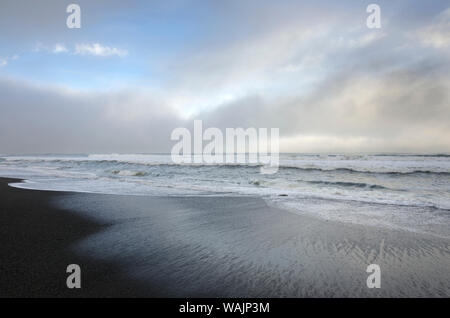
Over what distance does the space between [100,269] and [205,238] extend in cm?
201

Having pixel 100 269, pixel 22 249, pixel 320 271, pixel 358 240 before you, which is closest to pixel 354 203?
pixel 358 240

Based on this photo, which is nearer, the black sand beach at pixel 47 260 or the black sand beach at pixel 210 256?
the black sand beach at pixel 47 260

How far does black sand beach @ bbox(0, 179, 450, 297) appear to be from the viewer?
9.82ft

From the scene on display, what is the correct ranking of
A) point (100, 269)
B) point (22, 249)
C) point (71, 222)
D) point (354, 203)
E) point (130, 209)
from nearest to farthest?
Answer: point (100, 269) < point (22, 249) < point (71, 222) < point (130, 209) < point (354, 203)

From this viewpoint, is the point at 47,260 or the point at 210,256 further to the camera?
the point at 210,256

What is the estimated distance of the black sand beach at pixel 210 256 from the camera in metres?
2.99

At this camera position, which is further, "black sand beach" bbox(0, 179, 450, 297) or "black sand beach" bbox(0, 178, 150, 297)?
"black sand beach" bbox(0, 179, 450, 297)

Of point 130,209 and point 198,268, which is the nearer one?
point 198,268

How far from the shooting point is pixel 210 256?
402cm
